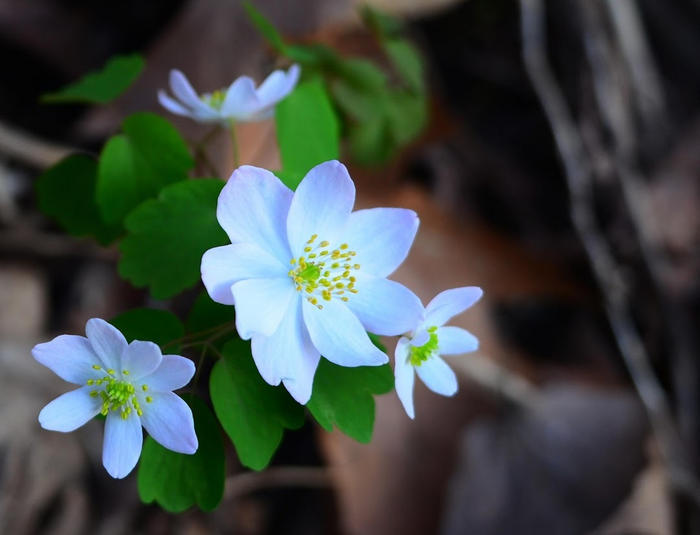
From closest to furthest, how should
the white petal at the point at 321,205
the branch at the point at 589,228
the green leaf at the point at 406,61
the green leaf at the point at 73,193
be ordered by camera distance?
the white petal at the point at 321,205 → the green leaf at the point at 73,193 → the green leaf at the point at 406,61 → the branch at the point at 589,228

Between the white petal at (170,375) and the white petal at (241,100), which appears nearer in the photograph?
the white petal at (170,375)

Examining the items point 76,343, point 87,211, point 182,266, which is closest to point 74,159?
point 87,211

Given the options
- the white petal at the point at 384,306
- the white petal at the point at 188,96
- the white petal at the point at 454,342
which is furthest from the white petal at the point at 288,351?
the white petal at the point at 188,96

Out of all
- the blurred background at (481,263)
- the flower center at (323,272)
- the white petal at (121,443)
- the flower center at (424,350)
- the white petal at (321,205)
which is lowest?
the blurred background at (481,263)

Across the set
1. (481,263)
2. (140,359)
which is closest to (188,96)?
(140,359)

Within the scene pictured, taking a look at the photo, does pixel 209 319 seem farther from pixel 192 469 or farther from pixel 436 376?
pixel 436 376

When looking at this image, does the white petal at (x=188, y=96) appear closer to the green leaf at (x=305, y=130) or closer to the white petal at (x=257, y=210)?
the green leaf at (x=305, y=130)

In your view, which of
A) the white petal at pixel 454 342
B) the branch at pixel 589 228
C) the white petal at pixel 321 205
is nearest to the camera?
the white petal at pixel 321 205
